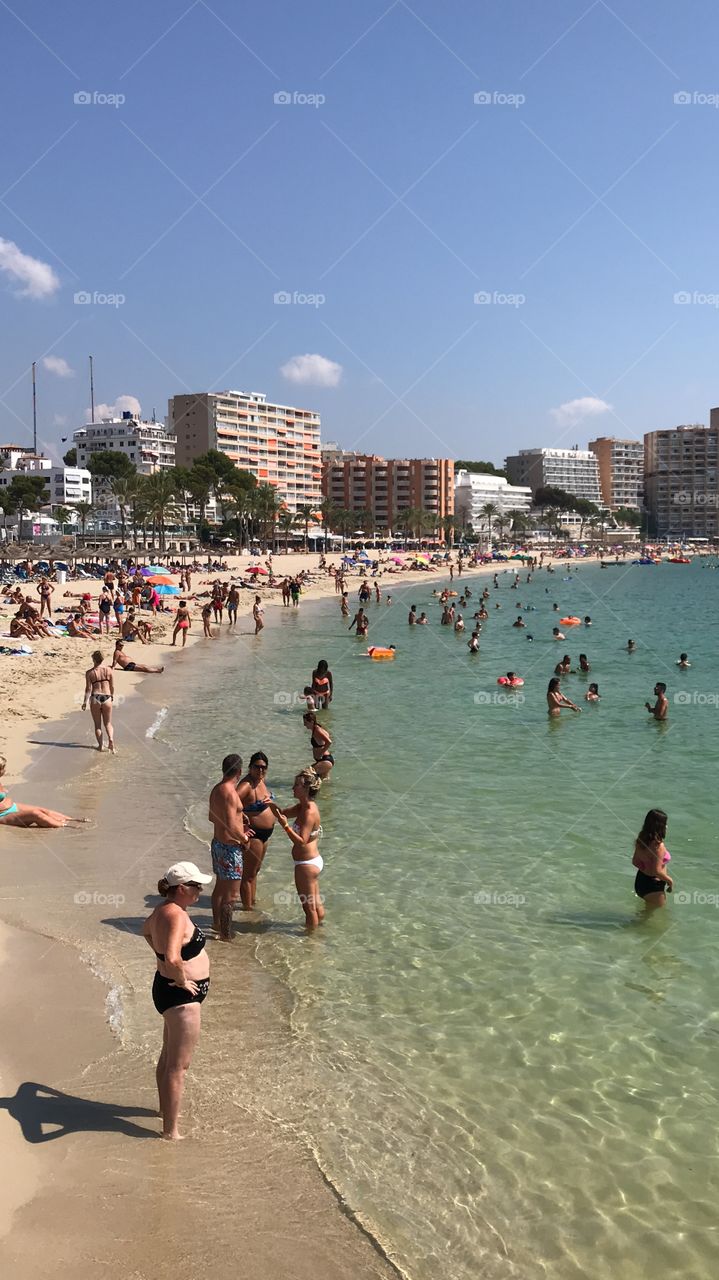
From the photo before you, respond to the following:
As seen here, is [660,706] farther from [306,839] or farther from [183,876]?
[183,876]

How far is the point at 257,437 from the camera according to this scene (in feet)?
513

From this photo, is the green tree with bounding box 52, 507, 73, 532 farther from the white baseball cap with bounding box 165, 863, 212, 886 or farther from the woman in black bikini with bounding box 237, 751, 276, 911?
the white baseball cap with bounding box 165, 863, 212, 886

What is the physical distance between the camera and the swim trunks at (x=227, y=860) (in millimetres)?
8602

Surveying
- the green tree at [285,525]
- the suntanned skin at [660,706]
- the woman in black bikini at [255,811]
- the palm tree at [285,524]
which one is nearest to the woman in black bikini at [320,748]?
the woman in black bikini at [255,811]

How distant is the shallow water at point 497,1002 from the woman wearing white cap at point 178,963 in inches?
45.7

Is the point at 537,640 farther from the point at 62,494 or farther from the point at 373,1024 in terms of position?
the point at 62,494

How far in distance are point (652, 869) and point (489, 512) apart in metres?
177

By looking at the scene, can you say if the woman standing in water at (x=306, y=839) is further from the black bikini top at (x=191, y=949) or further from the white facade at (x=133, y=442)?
the white facade at (x=133, y=442)

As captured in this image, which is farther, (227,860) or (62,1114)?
(227,860)

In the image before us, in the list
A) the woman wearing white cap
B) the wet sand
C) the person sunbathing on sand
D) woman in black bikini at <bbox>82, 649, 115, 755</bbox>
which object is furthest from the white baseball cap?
woman in black bikini at <bbox>82, 649, 115, 755</bbox>

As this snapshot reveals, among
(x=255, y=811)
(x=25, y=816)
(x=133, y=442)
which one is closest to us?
(x=255, y=811)

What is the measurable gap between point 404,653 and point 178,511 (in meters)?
76.3

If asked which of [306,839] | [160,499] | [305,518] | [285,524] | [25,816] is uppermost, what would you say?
[305,518]

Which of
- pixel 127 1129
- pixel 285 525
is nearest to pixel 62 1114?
pixel 127 1129
